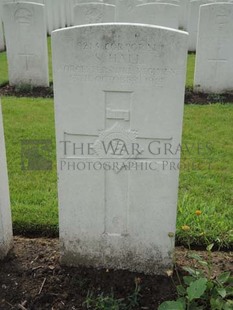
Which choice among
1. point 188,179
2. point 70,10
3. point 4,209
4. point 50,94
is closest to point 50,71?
point 50,94

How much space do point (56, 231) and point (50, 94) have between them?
4.09 m

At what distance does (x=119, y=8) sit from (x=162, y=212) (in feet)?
29.4

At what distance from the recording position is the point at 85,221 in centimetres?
249

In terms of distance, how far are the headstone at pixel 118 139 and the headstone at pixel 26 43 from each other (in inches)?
199

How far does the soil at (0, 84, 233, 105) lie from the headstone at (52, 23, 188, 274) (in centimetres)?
419

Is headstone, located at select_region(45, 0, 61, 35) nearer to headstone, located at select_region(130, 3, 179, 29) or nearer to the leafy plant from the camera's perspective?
headstone, located at select_region(130, 3, 179, 29)

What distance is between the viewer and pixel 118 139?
2.30 m

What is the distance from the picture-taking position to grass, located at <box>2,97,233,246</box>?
9.91 ft

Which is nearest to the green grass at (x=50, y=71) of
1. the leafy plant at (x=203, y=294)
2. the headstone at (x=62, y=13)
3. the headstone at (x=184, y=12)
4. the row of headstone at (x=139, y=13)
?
the row of headstone at (x=139, y=13)

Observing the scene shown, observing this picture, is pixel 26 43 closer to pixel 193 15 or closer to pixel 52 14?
pixel 193 15

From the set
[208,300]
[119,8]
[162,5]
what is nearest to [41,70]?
[162,5]

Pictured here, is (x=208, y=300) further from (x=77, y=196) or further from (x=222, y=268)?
(x=77, y=196)

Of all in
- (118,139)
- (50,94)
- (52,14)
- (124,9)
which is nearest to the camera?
(118,139)

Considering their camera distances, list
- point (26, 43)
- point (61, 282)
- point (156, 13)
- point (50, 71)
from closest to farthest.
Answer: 1. point (61, 282)
2. point (26, 43)
3. point (156, 13)
4. point (50, 71)
